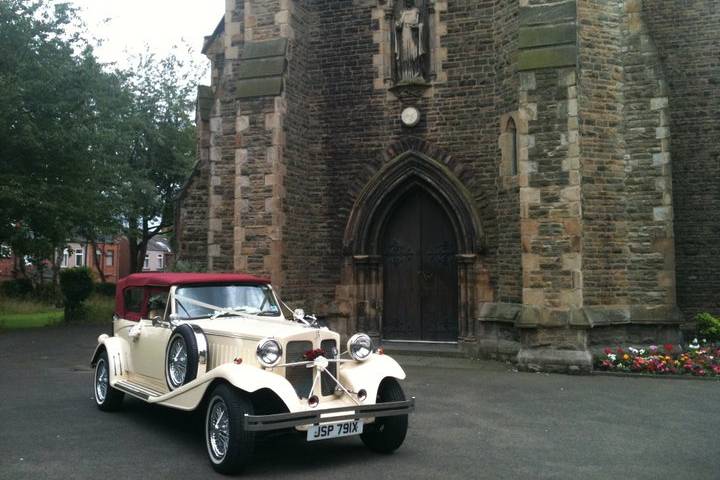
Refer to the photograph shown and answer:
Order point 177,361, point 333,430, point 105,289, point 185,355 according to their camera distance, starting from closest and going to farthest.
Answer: point 333,430, point 185,355, point 177,361, point 105,289

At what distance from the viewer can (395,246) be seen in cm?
1355

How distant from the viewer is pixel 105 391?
7.52m

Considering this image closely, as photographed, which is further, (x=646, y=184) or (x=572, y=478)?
(x=646, y=184)

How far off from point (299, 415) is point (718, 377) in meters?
7.67

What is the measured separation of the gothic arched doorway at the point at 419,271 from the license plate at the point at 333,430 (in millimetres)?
7868

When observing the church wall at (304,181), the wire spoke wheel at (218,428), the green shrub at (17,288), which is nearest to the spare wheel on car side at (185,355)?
the wire spoke wheel at (218,428)

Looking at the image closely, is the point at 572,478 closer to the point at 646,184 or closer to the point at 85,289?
the point at 646,184

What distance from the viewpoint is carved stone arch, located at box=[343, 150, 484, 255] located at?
12.5 metres

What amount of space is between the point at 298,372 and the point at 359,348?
69 cm

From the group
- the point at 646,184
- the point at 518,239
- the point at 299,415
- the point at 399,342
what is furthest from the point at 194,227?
the point at 299,415

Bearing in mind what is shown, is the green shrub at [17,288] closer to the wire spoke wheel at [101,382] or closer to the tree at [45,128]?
the tree at [45,128]

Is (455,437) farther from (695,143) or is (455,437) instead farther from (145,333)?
(695,143)

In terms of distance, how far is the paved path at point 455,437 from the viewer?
17.1 ft

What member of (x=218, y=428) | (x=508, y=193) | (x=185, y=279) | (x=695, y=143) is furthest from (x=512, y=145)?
(x=218, y=428)
